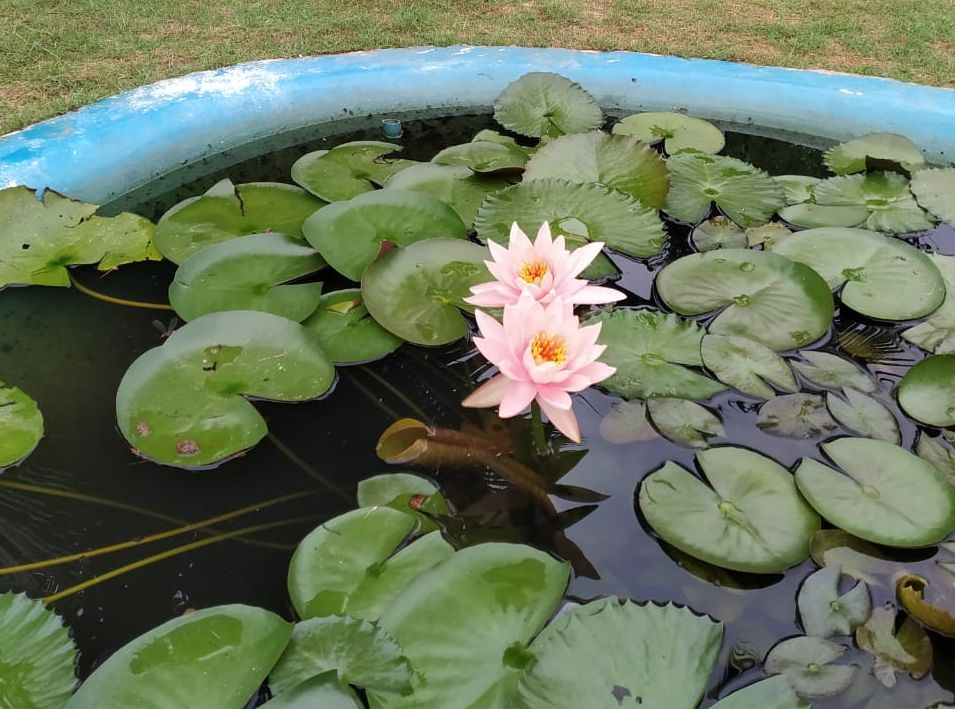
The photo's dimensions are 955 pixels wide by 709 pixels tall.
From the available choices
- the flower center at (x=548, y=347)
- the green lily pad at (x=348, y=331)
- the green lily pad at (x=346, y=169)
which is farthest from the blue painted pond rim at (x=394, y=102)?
the flower center at (x=548, y=347)

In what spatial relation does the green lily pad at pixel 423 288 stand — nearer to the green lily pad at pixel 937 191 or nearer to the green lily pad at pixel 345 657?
the green lily pad at pixel 345 657

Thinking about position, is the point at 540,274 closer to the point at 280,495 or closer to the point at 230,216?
the point at 280,495

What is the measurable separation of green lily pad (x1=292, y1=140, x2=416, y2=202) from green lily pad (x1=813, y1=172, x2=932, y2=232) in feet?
3.24

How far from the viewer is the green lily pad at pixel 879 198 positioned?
158 cm

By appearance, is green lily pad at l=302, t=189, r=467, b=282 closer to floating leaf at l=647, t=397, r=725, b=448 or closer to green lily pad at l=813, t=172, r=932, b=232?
floating leaf at l=647, t=397, r=725, b=448

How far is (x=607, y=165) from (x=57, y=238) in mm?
1195

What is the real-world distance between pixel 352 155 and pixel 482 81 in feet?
1.84

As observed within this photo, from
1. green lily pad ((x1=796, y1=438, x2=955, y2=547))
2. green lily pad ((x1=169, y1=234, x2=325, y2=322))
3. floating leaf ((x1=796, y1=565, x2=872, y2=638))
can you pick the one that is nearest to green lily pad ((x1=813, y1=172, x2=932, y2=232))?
green lily pad ((x1=796, y1=438, x2=955, y2=547))

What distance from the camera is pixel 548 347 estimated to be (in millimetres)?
874

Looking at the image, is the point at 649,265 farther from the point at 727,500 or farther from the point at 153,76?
the point at 153,76

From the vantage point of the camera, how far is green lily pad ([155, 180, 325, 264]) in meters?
1.54

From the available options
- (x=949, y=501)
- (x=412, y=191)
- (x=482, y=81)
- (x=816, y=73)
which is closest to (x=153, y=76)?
(x=482, y=81)

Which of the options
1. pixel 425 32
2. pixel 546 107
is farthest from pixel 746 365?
pixel 425 32

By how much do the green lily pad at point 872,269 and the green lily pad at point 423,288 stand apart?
642mm
